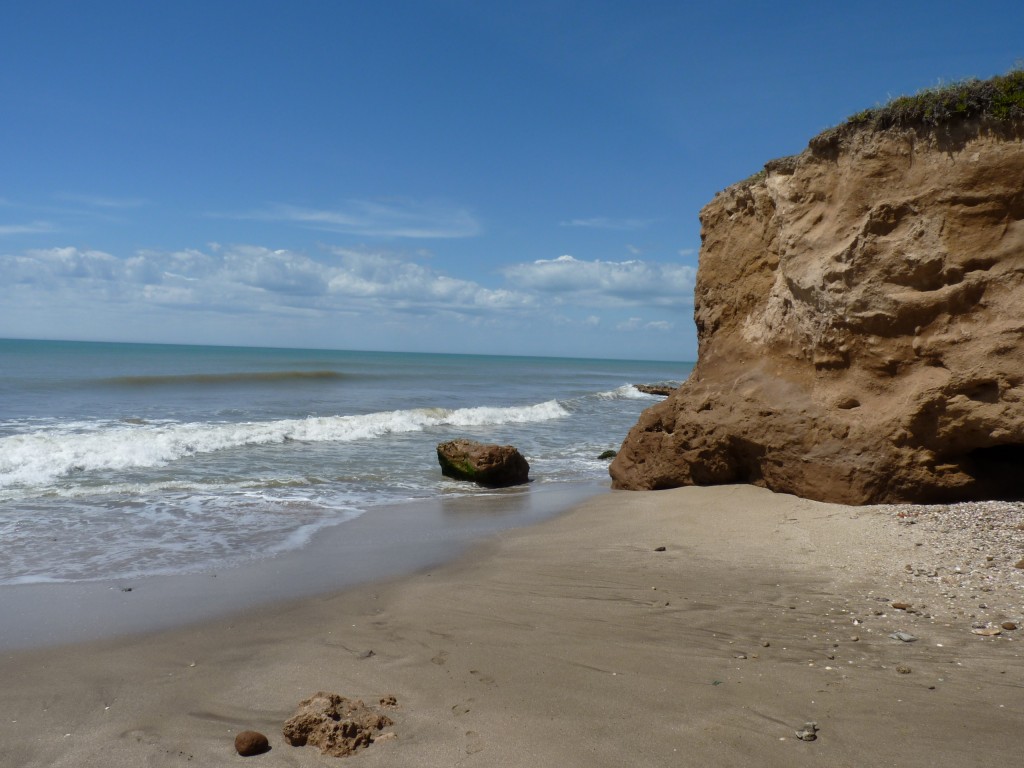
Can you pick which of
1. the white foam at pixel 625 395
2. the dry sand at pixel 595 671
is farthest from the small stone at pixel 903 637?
the white foam at pixel 625 395

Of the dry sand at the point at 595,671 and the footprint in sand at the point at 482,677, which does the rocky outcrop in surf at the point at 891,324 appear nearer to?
the dry sand at the point at 595,671

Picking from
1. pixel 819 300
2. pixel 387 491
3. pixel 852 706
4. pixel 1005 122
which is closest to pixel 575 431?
pixel 387 491

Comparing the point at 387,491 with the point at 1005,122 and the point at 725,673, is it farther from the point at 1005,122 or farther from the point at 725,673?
the point at 1005,122

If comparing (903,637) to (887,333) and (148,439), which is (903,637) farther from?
(148,439)

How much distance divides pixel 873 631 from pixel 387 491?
7747 millimetres

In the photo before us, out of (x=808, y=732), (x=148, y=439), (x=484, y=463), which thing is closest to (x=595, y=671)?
(x=808, y=732)

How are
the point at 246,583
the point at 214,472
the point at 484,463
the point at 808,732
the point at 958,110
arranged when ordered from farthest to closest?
the point at 214,472 < the point at 484,463 < the point at 958,110 < the point at 246,583 < the point at 808,732

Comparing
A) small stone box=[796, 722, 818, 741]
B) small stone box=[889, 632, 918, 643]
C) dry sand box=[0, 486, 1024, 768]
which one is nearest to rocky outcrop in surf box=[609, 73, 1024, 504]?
dry sand box=[0, 486, 1024, 768]

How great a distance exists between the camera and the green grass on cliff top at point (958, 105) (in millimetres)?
7133

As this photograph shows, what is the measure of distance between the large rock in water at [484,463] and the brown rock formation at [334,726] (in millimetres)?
7985

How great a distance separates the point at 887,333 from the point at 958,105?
2258 mm

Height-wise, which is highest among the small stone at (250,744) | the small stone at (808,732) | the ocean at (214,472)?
the small stone at (808,732)

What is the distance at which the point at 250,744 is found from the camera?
3.41m

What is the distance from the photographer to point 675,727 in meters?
3.51
